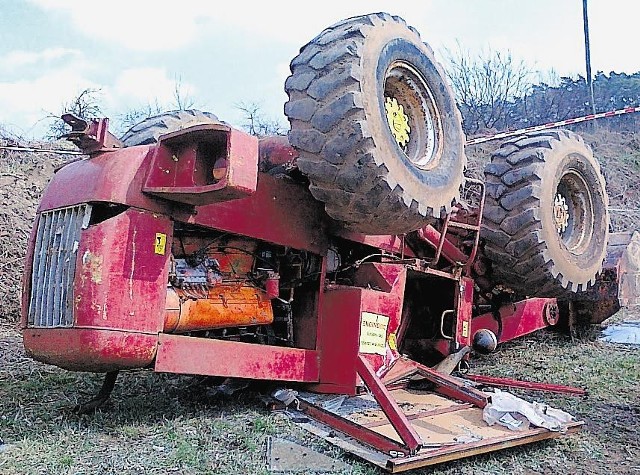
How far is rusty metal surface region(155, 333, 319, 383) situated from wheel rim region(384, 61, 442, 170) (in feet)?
4.36

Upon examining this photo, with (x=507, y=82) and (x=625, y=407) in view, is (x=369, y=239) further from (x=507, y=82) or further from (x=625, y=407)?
(x=507, y=82)

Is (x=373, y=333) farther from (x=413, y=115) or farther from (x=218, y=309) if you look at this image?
(x=413, y=115)

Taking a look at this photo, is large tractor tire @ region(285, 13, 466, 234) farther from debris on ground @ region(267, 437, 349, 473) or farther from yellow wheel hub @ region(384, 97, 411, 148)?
debris on ground @ region(267, 437, 349, 473)

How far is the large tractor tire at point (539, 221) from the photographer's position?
5160 millimetres

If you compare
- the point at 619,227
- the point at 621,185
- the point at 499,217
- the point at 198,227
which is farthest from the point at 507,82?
the point at 198,227

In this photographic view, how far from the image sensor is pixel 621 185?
1546cm

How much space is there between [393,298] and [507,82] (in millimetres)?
18774

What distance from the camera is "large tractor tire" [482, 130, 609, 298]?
16.9 feet

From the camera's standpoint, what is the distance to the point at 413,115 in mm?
4258

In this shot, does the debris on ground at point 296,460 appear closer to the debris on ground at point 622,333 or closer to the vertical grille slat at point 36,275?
the vertical grille slat at point 36,275

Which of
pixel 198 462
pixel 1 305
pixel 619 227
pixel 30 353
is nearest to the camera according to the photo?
pixel 198 462

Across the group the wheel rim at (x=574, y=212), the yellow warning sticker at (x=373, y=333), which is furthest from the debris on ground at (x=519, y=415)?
the wheel rim at (x=574, y=212)

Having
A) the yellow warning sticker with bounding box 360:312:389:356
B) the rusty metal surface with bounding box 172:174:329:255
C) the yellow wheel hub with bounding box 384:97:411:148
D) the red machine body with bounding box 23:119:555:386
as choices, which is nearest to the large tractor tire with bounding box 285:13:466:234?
the yellow wheel hub with bounding box 384:97:411:148

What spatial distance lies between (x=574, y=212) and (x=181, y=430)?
3.95m
